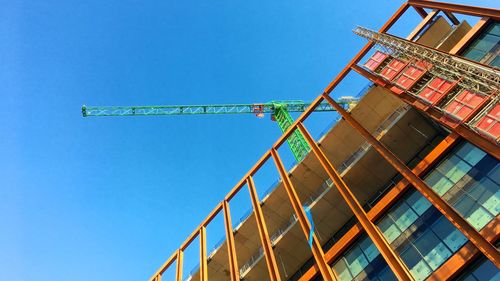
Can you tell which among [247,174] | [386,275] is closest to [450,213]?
[386,275]

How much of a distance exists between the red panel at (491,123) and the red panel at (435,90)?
10.7 feet

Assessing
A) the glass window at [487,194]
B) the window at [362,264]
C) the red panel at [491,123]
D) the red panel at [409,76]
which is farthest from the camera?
the red panel at [409,76]

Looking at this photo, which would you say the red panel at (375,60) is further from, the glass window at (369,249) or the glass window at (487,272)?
the glass window at (487,272)

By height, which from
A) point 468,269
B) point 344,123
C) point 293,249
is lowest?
point 468,269

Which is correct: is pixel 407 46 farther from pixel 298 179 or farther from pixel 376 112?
pixel 298 179

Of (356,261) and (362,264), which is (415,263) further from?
(356,261)

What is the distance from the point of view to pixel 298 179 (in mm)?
31328

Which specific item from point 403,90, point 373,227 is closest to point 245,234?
point 373,227

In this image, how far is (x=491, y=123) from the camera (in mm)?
18578

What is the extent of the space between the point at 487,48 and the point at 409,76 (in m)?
4.52

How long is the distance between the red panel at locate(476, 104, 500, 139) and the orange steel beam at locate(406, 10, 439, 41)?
439 inches

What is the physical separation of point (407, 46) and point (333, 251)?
49.4 ft

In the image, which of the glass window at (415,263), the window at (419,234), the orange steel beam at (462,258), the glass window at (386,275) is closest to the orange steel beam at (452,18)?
the window at (419,234)

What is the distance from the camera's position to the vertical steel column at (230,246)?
1102 inches
